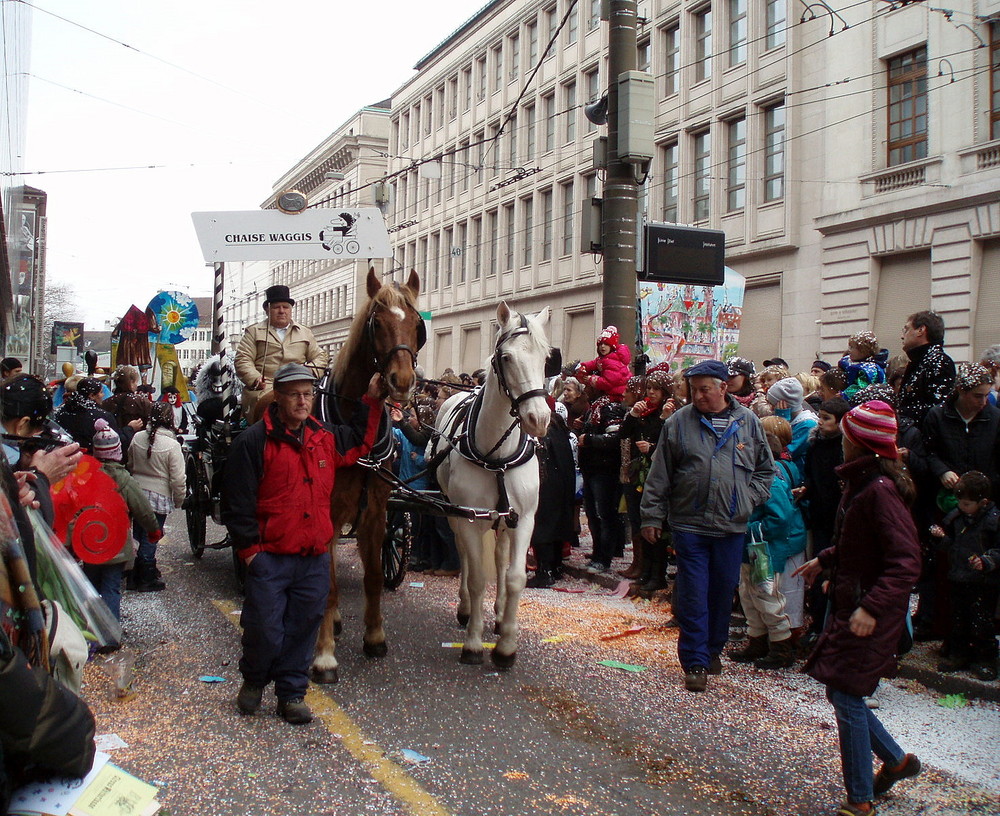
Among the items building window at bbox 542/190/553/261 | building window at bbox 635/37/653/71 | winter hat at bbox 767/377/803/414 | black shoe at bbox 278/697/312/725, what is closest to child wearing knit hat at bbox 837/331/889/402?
winter hat at bbox 767/377/803/414

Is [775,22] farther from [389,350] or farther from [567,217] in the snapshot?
[389,350]

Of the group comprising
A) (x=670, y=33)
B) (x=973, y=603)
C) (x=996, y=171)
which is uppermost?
(x=670, y=33)

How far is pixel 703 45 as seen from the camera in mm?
29453

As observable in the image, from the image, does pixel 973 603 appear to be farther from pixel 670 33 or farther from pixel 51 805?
pixel 670 33

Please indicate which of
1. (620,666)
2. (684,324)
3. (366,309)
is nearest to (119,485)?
(366,309)

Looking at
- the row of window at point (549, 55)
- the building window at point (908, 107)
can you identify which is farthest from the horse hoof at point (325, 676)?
the building window at point (908, 107)

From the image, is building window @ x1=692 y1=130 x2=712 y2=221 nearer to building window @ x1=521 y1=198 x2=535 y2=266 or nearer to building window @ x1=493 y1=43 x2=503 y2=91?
building window @ x1=521 y1=198 x2=535 y2=266

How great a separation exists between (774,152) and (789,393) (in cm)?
2020

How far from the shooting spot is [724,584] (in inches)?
241

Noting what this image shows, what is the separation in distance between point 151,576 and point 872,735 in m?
6.70


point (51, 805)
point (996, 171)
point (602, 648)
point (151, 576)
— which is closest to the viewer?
point (51, 805)

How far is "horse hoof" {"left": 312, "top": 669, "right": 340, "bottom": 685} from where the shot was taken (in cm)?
579

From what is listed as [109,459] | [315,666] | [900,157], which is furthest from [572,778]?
[900,157]

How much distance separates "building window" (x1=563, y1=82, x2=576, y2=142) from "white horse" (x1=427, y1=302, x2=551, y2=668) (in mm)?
31344
